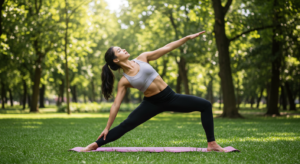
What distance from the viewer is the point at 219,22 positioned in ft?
58.4

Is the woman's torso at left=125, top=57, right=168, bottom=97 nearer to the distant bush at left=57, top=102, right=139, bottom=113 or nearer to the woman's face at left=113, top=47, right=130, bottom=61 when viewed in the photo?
the woman's face at left=113, top=47, right=130, bottom=61

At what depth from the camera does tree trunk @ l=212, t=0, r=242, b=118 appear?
17.4 m

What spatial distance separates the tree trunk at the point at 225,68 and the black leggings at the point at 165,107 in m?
12.9

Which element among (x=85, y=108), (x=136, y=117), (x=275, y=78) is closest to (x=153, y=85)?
(x=136, y=117)

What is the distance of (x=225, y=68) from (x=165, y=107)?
1349 cm

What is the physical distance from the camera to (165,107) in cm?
500

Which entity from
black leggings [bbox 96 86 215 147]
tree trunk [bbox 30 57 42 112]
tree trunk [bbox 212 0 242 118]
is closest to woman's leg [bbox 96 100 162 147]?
black leggings [bbox 96 86 215 147]

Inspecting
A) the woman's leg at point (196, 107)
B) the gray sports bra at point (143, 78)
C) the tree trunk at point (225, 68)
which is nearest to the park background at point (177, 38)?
the tree trunk at point (225, 68)

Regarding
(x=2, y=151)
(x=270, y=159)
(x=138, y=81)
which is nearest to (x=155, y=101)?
(x=138, y=81)

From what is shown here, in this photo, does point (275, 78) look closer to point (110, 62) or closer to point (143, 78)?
point (143, 78)

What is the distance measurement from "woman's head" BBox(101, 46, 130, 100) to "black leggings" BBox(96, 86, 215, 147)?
0.69 metres

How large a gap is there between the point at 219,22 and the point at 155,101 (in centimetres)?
1428

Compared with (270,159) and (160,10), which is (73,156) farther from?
(160,10)

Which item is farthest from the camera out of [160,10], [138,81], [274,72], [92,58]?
[92,58]
